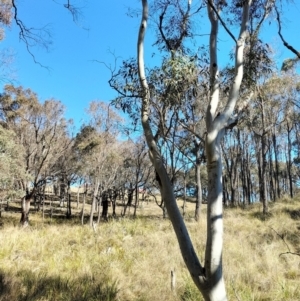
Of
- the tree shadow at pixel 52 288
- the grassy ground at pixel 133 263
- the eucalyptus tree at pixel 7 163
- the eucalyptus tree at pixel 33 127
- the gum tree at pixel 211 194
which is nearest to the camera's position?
the gum tree at pixel 211 194

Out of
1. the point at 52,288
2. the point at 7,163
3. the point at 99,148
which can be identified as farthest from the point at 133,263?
the point at 99,148

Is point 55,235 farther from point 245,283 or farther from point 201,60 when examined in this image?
point 201,60

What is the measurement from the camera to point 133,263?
324 inches

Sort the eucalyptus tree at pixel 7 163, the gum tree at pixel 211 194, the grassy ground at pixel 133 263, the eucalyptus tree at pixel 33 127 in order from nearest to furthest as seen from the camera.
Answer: the gum tree at pixel 211 194, the grassy ground at pixel 133 263, the eucalyptus tree at pixel 7 163, the eucalyptus tree at pixel 33 127

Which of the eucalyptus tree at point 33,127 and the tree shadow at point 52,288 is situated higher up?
the eucalyptus tree at point 33,127

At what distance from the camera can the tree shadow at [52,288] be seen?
19.1 feet

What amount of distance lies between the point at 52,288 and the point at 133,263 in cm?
243

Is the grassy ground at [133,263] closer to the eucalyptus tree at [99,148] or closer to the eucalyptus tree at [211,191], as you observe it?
the eucalyptus tree at [211,191]

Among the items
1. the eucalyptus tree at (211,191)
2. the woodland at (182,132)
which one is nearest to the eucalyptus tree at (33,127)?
the woodland at (182,132)

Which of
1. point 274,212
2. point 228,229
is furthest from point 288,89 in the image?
point 228,229

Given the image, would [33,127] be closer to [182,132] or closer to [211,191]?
[182,132]

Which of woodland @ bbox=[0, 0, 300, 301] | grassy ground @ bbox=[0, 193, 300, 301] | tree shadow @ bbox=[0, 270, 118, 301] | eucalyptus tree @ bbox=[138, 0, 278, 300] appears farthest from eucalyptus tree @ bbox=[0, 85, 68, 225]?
eucalyptus tree @ bbox=[138, 0, 278, 300]

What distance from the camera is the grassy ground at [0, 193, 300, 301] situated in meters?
6.12

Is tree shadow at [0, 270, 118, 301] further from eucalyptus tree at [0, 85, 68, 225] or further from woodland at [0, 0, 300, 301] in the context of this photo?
eucalyptus tree at [0, 85, 68, 225]
